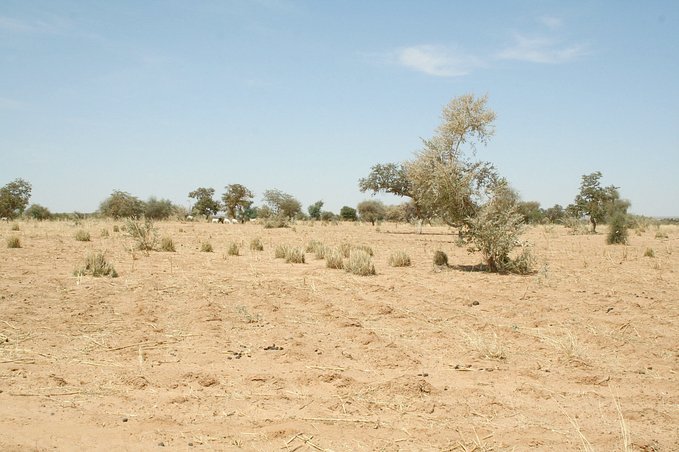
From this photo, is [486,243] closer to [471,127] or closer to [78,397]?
[471,127]

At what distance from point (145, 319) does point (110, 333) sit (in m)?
0.84

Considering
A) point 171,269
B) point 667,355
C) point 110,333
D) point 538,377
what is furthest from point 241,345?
point 171,269

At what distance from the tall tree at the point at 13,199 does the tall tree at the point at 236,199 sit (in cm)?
1659

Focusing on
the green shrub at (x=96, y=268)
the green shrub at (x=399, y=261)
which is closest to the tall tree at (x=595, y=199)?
the green shrub at (x=399, y=261)

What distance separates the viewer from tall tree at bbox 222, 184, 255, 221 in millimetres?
53312

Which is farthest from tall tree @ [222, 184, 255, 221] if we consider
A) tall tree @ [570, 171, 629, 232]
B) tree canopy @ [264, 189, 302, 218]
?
tall tree @ [570, 171, 629, 232]

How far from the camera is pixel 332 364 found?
254 inches

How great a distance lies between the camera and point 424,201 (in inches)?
583

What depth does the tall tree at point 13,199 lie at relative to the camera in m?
41.4

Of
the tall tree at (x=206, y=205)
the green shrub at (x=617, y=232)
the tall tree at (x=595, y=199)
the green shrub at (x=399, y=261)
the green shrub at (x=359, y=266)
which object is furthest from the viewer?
the tall tree at (x=206, y=205)

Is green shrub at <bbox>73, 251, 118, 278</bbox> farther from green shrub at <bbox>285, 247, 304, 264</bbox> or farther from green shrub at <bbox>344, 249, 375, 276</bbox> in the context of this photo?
green shrub at <bbox>344, 249, 375, 276</bbox>

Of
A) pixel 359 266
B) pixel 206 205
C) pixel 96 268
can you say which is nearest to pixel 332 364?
pixel 96 268

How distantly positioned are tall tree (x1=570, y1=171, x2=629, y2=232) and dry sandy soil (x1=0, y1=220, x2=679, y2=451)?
2266 centimetres

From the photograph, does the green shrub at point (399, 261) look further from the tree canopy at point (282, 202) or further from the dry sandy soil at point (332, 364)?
the tree canopy at point (282, 202)
